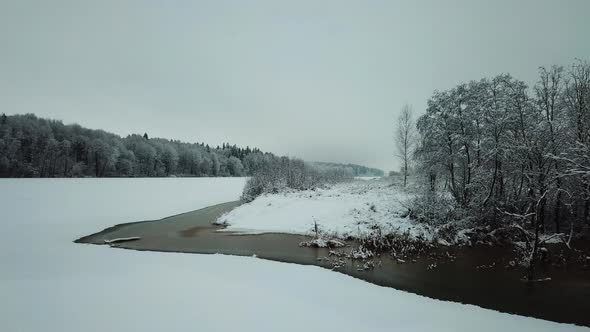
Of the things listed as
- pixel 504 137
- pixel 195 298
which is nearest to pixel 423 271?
pixel 195 298

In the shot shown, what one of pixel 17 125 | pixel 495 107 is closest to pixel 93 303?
pixel 495 107

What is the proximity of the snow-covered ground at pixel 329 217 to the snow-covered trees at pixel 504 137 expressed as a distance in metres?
4.49

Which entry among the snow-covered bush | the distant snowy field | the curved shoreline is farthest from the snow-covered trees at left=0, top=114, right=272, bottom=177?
the distant snowy field

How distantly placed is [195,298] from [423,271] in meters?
9.41

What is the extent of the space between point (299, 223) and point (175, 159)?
246 feet

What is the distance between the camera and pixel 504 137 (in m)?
18.7

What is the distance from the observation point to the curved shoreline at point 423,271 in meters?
8.77

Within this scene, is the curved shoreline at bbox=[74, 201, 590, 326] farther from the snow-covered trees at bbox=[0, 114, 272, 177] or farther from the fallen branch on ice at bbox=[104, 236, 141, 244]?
the snow-covered trees at bbox=[0, 114, 272, 177]

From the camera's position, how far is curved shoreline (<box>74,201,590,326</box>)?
28.8 feet

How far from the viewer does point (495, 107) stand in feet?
62.6

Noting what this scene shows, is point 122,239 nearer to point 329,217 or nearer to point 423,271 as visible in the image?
point 329,217

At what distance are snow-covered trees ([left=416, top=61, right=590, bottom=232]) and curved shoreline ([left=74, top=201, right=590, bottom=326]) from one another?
6054 mm

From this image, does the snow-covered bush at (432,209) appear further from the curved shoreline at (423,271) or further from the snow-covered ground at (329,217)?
the curved shoreline at (423,271)

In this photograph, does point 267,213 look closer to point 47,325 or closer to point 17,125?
point 47,325
